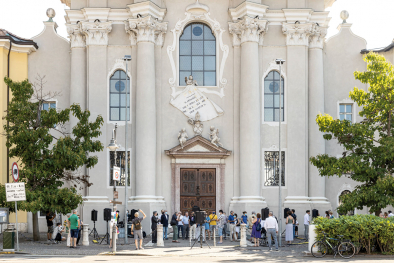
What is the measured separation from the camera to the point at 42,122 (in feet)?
96.8

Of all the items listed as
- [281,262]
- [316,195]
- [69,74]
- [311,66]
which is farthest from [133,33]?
[281,262]

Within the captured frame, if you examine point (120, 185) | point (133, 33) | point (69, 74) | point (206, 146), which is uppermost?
point (133, 33)

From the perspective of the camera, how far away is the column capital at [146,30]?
35688 millimetres

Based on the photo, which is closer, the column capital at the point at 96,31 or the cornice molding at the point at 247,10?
the cornice molding at the point at 247,10

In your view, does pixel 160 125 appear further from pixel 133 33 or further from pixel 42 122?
pixel 42 122

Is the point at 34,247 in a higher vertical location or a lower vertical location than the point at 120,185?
lower

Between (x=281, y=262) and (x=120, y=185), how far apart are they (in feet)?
54.5

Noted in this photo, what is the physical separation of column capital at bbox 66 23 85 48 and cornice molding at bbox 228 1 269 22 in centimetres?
912

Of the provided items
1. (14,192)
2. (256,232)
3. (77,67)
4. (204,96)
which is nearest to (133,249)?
(14,192)

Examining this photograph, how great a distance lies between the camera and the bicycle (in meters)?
22.4

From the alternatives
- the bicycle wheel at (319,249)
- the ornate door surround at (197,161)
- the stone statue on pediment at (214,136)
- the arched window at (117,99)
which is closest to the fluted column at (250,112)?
the ornate door surround at (197,161)

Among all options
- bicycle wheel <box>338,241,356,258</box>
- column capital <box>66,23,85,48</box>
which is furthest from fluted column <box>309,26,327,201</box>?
column capital <box>66,23,85,48</box>

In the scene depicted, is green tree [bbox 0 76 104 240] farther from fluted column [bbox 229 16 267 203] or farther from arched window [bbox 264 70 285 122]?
arched window [bbox 264 70 285 122]

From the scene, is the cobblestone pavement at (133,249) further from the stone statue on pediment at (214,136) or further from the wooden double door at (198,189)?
the stone statue on pediment at (214,136)
